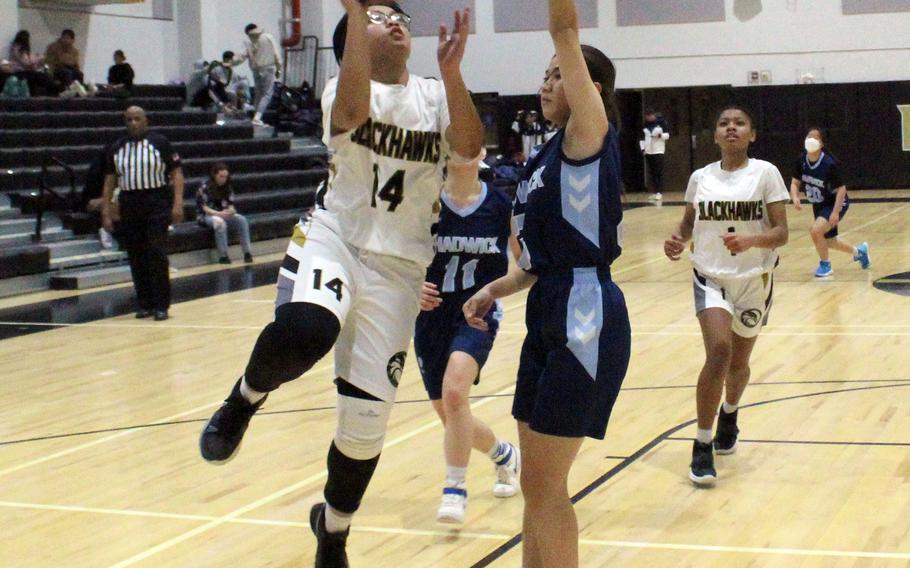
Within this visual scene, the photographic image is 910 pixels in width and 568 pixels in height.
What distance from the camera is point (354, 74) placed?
12.4 ft

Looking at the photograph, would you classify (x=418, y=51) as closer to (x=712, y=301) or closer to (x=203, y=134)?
(x=203, y=134)

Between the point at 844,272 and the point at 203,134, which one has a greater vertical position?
the point at 203,134

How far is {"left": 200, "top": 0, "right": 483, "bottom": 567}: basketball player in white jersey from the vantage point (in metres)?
3.97

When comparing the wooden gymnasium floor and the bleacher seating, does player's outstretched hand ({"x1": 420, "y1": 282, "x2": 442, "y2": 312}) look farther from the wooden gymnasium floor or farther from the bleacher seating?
the bleacher seating

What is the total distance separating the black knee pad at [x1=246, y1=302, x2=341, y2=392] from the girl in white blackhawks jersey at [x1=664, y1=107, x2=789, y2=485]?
248 centimetres

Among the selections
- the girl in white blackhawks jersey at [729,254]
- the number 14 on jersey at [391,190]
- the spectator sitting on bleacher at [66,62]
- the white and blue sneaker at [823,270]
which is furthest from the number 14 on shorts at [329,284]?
the spectator sitting on bleacher at [66,62]

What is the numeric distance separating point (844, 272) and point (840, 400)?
6766mm

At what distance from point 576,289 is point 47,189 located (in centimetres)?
1307

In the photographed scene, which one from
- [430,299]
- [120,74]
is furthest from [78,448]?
[120,74]

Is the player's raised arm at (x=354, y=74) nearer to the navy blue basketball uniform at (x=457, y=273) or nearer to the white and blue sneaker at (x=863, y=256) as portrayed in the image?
the navy blue basketball uniform at (x=457, y=273)

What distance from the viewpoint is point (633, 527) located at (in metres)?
5.15

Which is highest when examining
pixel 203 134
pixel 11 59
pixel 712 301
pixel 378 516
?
pixel 11 59

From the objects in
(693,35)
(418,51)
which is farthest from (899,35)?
(418,51)

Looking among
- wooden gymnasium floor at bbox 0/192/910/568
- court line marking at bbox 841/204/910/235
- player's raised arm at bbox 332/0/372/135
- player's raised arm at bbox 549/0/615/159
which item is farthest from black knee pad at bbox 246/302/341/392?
court line marking at bbox 841/204/910/235
